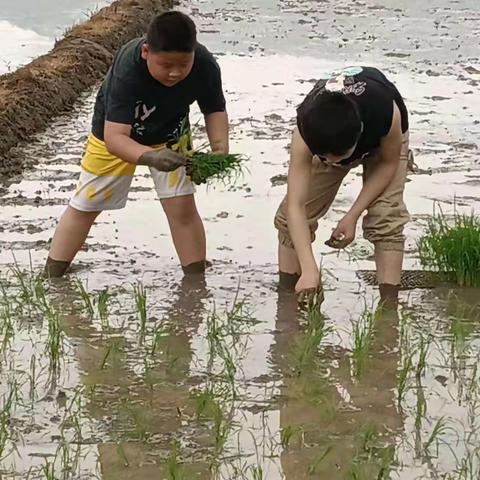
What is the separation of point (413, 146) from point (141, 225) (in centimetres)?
198

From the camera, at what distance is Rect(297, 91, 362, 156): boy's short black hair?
395cm

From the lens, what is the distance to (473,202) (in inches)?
239

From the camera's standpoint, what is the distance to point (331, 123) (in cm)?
395

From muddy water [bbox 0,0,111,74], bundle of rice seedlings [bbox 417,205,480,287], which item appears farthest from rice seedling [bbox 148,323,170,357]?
muddy water [bbox 0,0,111,74]

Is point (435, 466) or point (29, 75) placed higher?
point (29, 75)

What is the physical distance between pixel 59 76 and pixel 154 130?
3889 millimetres

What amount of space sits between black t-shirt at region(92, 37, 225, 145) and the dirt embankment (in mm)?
1960

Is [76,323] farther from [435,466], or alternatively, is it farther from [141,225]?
[435,466]

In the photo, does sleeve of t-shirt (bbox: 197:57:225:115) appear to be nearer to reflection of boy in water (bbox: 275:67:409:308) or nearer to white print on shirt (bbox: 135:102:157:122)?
white print on shirt (bbox: 135:102:157:122)

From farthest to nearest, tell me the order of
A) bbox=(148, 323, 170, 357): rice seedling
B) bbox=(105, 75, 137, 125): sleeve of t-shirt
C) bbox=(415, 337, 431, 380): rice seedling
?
bbox=(105, 75, 137, 125): sleeve of t-shirt → bbox=(148, 323, 170, 357): rice seedling → bbox=(415, 337, 431, 380): rice seedling

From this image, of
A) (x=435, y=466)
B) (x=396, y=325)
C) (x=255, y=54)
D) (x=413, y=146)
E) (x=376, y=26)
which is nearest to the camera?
(x=435, y=466)

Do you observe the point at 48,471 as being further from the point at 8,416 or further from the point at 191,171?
the point at 191,171

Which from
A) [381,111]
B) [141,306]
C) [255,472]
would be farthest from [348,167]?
[255,472]

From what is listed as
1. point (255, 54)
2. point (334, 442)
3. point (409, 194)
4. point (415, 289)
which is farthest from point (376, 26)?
point (334, 442)
